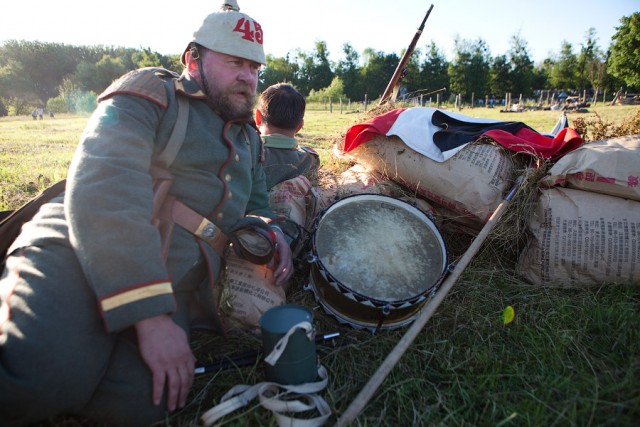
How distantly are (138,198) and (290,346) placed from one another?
878 mm

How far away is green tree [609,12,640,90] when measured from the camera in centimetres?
2918

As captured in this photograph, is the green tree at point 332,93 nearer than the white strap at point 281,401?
No

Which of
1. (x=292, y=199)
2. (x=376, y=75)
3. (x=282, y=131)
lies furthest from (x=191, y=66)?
(x=376, y=75)

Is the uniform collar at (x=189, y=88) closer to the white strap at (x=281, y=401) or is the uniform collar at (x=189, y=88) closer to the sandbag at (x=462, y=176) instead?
the white strap at (x=281, y=401)

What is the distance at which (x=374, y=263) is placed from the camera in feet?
7.07

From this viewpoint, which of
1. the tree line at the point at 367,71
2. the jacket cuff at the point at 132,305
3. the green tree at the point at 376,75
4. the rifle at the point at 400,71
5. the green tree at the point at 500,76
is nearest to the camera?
the jacket cuff at the point at 132,305

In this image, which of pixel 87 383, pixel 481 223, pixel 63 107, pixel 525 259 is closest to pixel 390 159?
pixel 481 223

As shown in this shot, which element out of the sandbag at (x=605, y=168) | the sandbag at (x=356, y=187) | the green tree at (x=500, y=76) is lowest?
the sandbag at (x=356, y=187)

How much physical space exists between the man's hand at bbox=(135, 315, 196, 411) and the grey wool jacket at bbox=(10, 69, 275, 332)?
→ 69 millimetres

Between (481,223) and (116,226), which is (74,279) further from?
(481,223)

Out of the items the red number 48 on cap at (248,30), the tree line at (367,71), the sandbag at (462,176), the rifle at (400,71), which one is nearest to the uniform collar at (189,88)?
the red number 48 on cap at (248,30)

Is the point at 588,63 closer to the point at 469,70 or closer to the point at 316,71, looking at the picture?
the point at 469,70

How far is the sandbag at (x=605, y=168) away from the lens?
2494 mm

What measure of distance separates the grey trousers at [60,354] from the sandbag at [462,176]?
2333mm
